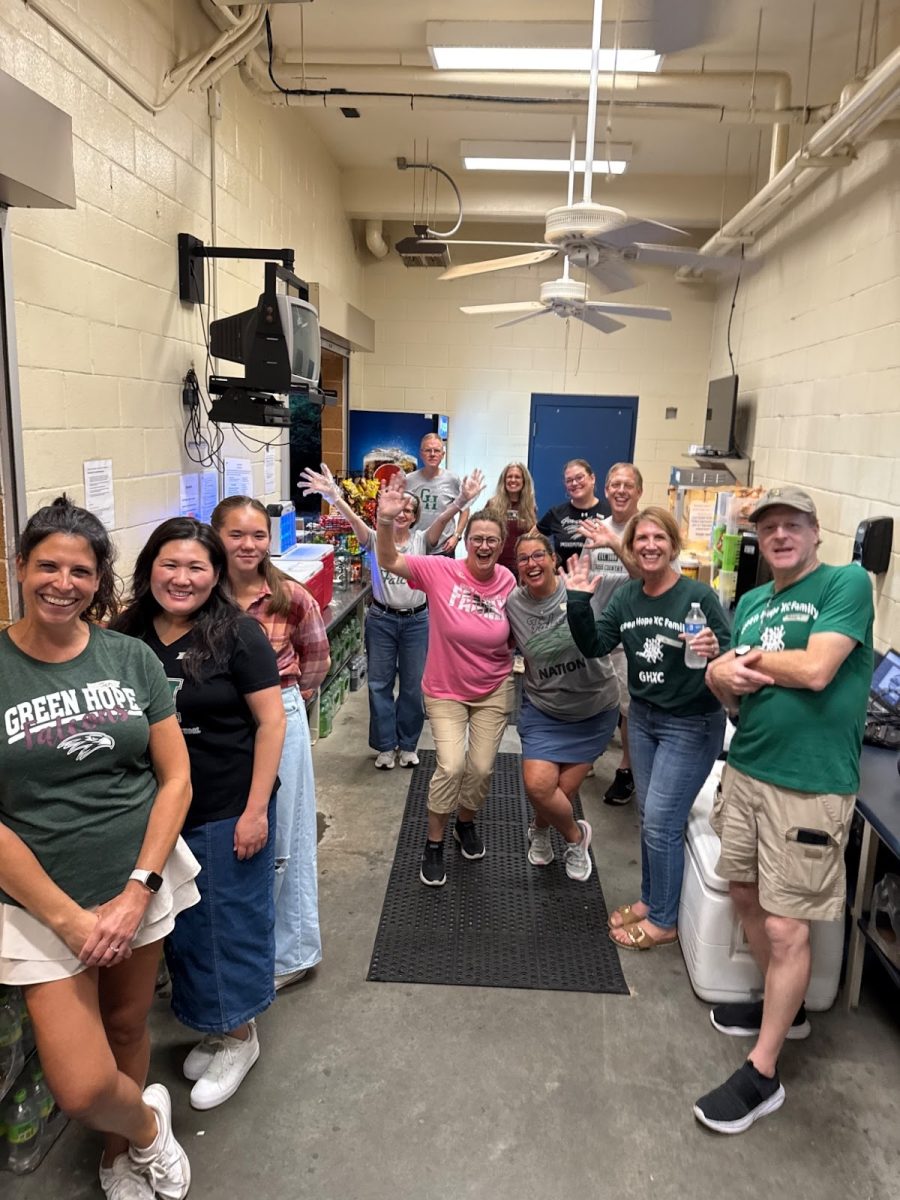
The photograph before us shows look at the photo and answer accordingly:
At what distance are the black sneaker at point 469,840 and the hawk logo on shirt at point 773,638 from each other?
1635 mm

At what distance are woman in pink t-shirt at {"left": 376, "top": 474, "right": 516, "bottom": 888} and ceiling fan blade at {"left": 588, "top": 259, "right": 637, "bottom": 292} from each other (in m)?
1.25

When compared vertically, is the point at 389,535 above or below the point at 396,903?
above

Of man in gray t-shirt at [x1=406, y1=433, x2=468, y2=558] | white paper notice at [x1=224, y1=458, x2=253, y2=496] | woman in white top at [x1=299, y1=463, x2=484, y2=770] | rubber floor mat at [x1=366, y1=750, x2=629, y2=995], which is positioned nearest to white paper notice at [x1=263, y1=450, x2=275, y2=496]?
white paper notice at [x1=224, y1=458, x2=253, y2=496]

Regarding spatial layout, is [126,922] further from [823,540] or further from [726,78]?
[726,78]

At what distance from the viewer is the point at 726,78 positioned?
411 centimetres

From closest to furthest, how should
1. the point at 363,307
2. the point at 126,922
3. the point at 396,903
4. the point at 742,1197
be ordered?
the point at 126,922 < the point at 742,1197 < the point at 396,903 < the point at 363,307

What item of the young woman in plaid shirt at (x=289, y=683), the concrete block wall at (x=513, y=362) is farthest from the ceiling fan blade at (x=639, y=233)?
the concrete block wall at (x=513, y=362)

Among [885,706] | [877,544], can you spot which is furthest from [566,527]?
[885,706]

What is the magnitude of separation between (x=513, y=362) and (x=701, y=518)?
2.92 m

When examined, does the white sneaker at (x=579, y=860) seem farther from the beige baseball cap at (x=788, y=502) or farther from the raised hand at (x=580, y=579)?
the beige baseball cap at (x=788, y=502)

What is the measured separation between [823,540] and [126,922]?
13.0 ft

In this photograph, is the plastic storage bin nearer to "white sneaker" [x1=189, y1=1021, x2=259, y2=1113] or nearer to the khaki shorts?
the khaki shorts

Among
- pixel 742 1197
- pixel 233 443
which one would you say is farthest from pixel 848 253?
pixel 742 1197

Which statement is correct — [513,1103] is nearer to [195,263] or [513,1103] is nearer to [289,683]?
[289,683]
